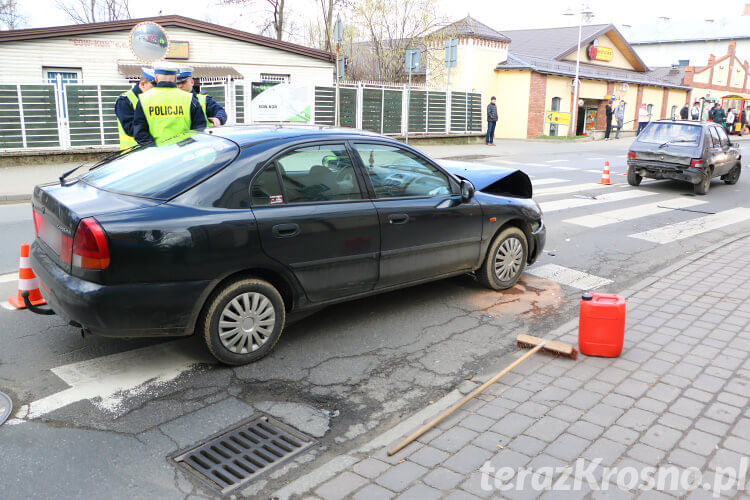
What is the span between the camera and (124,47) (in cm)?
2306

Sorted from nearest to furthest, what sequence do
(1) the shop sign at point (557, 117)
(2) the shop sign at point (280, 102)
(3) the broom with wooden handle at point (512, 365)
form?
1. (3) the broom with wooden handle at point (512, 365)
2. (2) the shop sign at point (280, 102)
3. (1) the shop sign at point (557, 117)

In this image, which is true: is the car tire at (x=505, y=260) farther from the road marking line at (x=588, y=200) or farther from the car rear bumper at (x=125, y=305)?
the road marking line at (x=588, y=200)

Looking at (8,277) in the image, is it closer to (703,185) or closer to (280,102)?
(703,185)

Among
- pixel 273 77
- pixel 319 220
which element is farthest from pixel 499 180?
pixel 273 77

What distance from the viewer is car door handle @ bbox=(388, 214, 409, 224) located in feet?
16.0

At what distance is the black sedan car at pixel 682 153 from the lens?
42.5 feet

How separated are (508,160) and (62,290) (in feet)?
61.1

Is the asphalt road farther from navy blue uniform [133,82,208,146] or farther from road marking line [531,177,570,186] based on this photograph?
road marking line [531,177,570,186]

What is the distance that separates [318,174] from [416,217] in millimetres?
939

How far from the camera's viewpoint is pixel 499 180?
617 centimetres

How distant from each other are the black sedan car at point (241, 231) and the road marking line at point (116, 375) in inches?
13.5

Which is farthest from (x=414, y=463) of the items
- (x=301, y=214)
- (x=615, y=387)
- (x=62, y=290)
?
(x=62, y=290)

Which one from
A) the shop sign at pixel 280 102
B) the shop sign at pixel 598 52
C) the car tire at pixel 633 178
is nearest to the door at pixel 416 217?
the car tire at pixel 633 178

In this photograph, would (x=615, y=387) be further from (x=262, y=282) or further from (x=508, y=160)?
(x=508, y=160)
